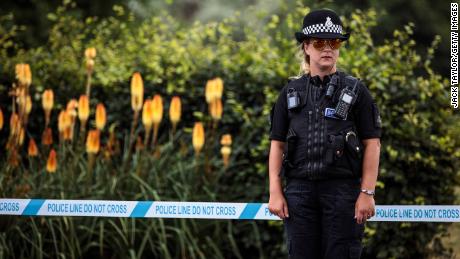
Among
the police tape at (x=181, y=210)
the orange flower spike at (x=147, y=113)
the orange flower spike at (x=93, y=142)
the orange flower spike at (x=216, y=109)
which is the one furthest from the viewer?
the orange flower spike at (x=216, y=109)

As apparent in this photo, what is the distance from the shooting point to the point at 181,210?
502 cm

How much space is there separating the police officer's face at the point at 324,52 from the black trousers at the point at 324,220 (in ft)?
1.78

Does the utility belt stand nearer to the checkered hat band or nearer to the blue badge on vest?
the blue badge on vest

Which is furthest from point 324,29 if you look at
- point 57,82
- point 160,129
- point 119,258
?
point 57,82

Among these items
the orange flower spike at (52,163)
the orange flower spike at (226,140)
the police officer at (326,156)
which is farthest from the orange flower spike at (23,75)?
the police officer at (326,156)

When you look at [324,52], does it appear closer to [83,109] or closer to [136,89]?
[136,89]

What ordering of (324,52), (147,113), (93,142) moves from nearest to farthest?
(324,52)
(93,142)
(147,113)

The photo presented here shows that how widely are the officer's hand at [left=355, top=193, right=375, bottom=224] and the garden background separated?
7.73 feet

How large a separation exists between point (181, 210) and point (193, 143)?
1.74 m

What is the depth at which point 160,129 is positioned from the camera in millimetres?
7539

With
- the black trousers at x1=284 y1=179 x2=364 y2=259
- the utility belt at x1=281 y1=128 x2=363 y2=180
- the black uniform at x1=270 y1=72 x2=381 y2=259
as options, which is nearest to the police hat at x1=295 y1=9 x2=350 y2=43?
the black uniform at x1=270 y1=72 x2=381 y2=259

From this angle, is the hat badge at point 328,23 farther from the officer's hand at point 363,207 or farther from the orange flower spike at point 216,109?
the orange flower spike at point 216,109

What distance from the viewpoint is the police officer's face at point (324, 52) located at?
3.67 m

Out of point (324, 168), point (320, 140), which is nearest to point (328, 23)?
point (320, 140)
